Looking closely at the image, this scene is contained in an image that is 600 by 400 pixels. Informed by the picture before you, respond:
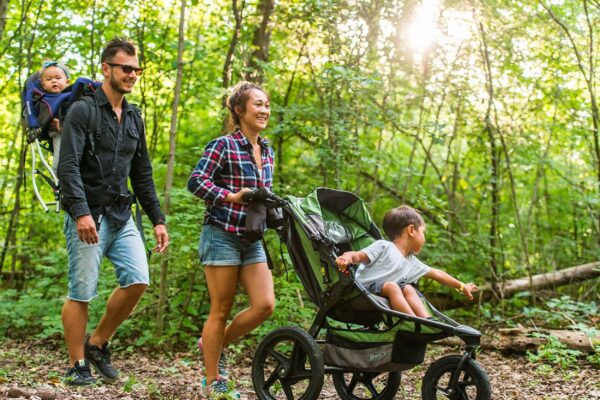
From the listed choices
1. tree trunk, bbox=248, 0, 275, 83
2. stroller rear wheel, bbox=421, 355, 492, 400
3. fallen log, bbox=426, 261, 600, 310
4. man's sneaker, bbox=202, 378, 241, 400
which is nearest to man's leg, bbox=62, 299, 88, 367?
A: man's sneaker, bbox=202, 378, 241, 400

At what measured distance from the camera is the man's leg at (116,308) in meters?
4.14

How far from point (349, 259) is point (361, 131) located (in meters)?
6.34

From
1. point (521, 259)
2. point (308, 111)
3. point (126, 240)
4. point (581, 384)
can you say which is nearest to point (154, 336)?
point (126, 240)

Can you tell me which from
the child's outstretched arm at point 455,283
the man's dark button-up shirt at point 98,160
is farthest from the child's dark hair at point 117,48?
the child's outstretched arm at point 455,283

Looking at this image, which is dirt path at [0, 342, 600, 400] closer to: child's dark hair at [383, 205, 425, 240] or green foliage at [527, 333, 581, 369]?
green foliage at [527, 333, 581, 369]

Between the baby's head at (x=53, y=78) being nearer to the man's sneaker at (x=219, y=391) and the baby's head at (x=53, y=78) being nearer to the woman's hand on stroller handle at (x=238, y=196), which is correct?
the woman's hand on stroller handle at (x=238, y=196)

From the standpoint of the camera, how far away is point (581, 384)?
481cm

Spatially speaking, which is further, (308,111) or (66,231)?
(308,111)

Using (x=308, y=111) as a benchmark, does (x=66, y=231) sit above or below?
below

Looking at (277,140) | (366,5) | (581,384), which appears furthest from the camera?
(277,140)

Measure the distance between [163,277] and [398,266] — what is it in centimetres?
320

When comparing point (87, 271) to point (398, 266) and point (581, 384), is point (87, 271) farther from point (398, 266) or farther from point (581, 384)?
point (581, 384)

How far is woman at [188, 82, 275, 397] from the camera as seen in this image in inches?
151

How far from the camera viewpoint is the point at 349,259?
11.2 ft
